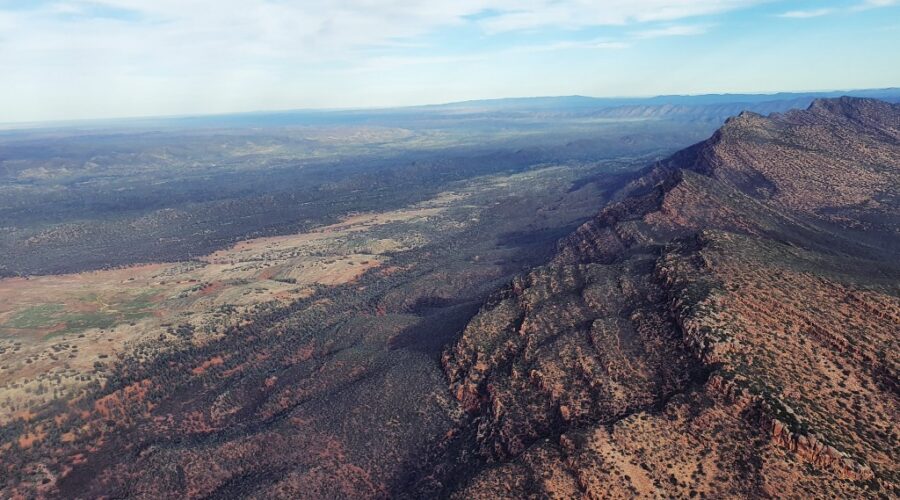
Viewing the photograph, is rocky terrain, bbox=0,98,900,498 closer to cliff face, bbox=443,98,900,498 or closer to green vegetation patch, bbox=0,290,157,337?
cliff face, bbox=443,98,900,498

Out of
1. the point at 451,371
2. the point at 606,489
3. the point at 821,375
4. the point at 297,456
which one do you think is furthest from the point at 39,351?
the point at 821,375

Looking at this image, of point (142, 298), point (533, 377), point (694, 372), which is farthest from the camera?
point (142, 298)

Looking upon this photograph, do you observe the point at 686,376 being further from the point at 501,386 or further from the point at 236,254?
the point at 236,254

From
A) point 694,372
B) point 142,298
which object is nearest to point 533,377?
point 694,372

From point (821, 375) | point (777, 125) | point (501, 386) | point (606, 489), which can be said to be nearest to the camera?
point (606, 489)

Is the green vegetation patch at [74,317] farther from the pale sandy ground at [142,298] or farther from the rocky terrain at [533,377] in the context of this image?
the rocky terrain at [533,377]

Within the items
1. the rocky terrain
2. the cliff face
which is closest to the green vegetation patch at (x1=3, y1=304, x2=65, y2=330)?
the rocky terrain

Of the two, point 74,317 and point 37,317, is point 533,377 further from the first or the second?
point 37,317

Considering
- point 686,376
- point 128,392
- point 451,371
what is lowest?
point 128,392
